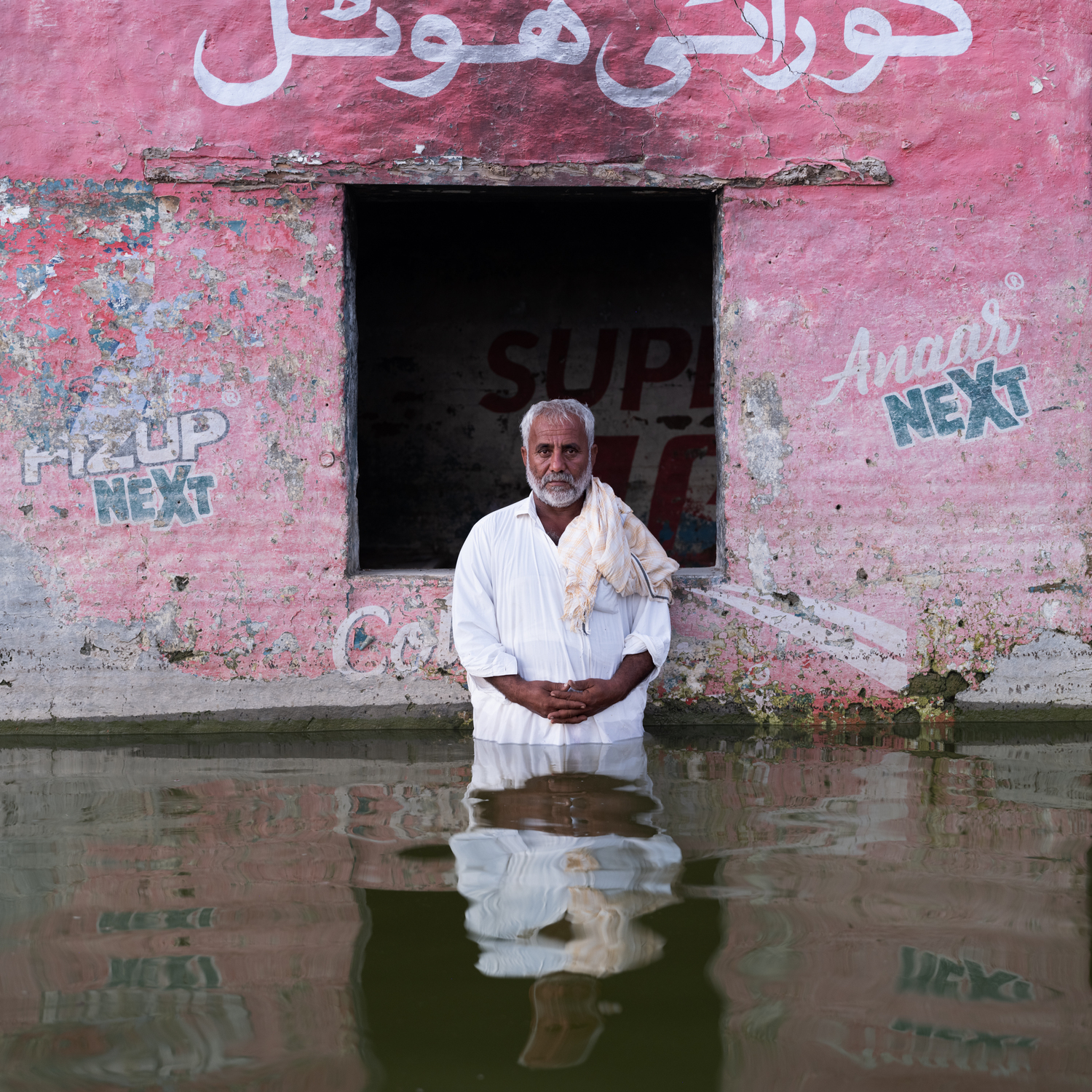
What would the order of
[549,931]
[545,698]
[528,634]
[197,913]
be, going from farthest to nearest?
[528,634] → [545,698] → [197,913] → [549,931]

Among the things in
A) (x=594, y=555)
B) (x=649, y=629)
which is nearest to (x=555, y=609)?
(x=594, y=555)

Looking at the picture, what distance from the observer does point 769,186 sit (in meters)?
4.41

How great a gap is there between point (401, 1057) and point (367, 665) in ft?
8.90

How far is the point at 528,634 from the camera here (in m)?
3.74

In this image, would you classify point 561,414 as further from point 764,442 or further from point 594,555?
point 764,442

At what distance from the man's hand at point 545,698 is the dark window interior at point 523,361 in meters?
4.09

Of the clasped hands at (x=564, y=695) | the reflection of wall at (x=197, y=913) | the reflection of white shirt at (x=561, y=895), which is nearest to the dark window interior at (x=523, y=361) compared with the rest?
the clasped hands at (x=564, y=695)

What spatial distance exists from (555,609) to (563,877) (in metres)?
1.39

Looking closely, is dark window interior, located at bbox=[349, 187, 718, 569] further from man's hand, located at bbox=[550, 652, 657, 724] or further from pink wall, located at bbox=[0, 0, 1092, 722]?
man's hand, located at bbox=[550, 652, 657, 724]

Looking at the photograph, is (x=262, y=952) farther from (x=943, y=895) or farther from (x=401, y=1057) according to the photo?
(x=943, y=895)

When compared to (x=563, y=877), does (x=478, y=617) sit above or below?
Answer: above

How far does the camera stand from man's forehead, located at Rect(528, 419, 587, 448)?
3.70 meters

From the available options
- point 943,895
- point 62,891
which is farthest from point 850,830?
point 62,891

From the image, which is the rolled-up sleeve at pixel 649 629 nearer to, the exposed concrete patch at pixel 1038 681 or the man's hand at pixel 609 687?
the man's hand at pixel 609 687
